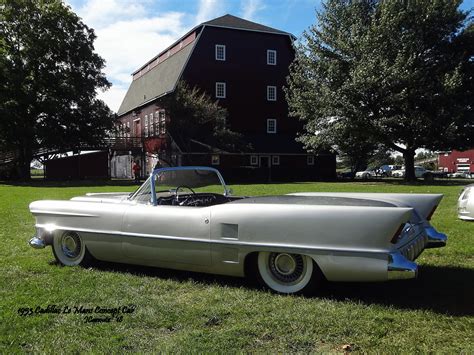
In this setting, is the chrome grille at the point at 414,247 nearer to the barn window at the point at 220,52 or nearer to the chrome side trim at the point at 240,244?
the chrome side trim at the point at 240,244

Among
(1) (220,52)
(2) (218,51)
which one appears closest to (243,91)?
(1) (220,52)

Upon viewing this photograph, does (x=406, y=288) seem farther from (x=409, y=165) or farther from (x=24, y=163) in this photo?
(x=24, y=163)

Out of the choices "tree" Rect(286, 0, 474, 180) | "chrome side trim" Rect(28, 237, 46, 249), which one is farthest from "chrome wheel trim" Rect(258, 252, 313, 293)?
"tree" Rect(286, 0, 474, 180)

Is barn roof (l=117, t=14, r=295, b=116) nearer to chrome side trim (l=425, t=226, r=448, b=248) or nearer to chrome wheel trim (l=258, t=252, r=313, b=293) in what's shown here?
chrome side trim (l=425, t=226, r=448, b=248)

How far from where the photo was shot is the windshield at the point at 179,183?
544 centimetres

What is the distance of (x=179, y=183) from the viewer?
581 cm

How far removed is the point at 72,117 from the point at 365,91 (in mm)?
20309

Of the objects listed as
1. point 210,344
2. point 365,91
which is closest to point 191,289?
point 210,344

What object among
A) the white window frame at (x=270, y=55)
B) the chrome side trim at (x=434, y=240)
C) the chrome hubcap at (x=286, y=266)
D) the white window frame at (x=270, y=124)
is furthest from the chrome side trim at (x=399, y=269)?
the white window frame at (x=270, y=55)

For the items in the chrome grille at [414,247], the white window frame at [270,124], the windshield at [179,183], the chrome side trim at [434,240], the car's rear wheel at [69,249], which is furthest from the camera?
the white window frame at [270,124]

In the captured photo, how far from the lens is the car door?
4660 mm

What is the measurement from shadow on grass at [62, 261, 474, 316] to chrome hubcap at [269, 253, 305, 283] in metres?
0.28

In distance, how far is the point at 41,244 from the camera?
5762mm

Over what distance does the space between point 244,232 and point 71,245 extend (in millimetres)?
2466
